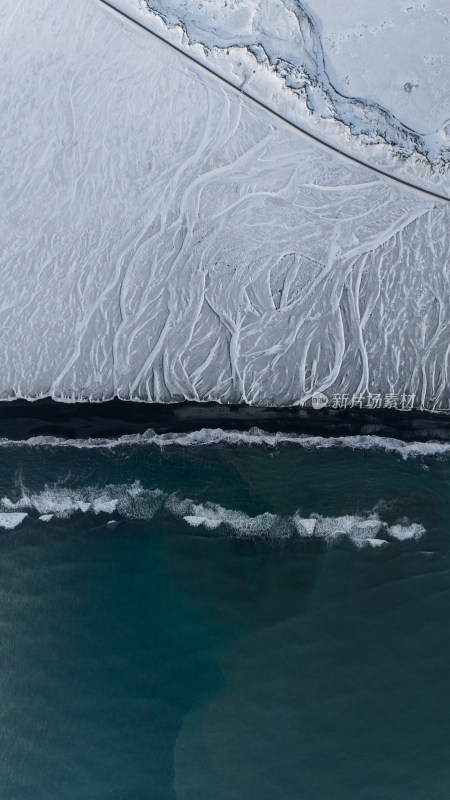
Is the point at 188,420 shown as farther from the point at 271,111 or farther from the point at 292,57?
the point at 292,57

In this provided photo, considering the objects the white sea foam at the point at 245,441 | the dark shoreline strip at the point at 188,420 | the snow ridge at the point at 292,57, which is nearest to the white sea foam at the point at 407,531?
the white sea foam at the point at 245,441

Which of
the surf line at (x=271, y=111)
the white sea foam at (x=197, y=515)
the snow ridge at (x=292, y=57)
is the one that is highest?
the snow ridge at (x=292, y=57)

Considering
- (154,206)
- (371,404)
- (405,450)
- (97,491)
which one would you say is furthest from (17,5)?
(405,450)

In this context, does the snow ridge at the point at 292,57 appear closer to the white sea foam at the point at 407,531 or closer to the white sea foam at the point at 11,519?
the white sea foam at the point at 407,531

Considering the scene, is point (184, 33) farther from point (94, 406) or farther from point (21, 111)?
point (94, 406)

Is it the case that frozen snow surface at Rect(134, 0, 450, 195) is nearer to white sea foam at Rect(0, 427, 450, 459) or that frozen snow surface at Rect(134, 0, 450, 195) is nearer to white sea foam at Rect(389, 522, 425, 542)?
white sea foam at Rect(0, 427, 450, 459)

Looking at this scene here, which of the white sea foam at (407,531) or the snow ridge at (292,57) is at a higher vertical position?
the snow ridge at (292,57)

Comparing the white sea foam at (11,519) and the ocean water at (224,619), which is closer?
the ocean water at (224,619)

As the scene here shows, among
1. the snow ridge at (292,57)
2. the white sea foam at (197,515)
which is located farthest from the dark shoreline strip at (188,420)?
the snow ridge at (292,57)
